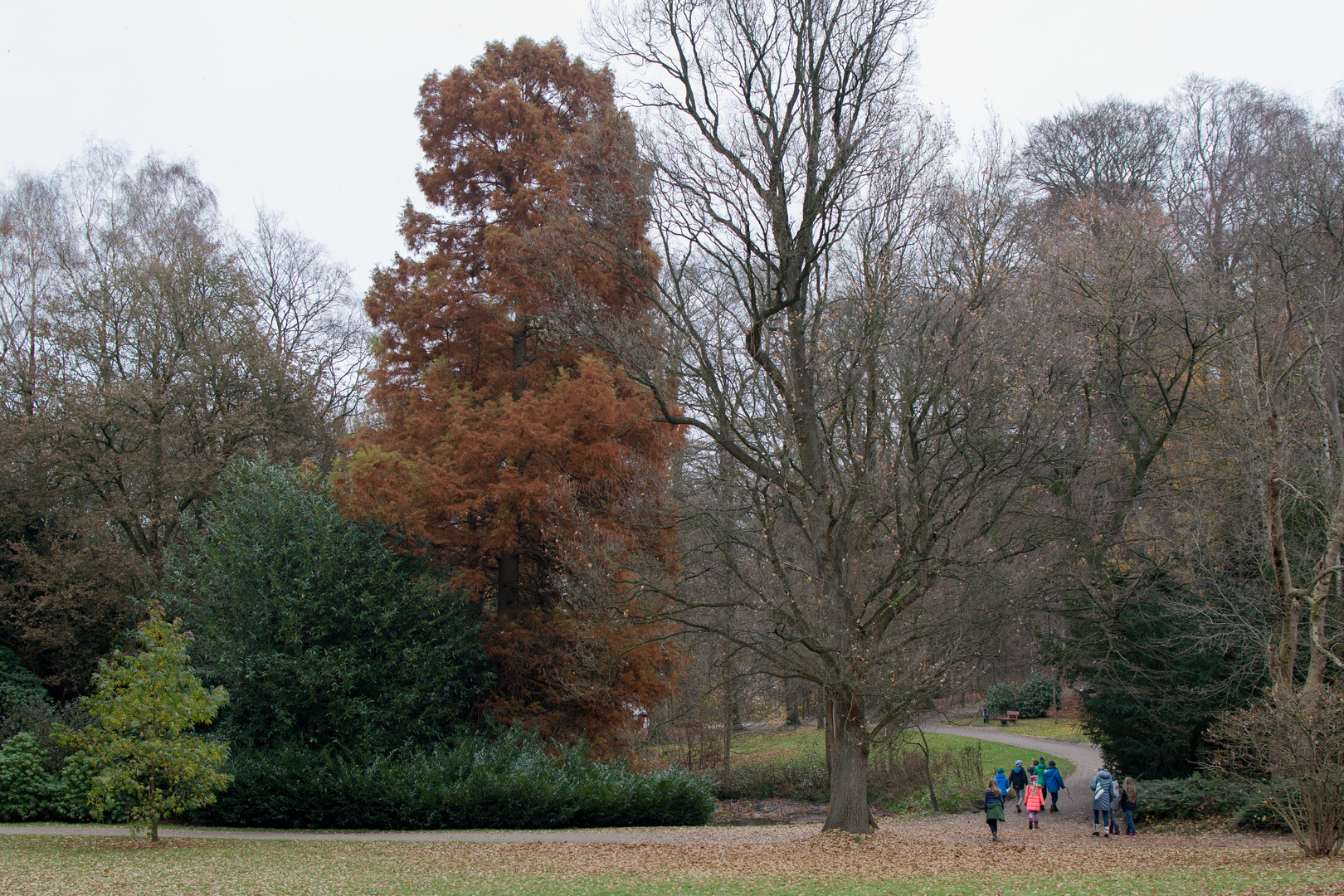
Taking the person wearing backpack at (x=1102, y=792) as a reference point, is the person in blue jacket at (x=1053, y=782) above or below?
below

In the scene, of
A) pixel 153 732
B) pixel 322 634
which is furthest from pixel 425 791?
pixel 153 732

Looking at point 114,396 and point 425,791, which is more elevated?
point 114,396

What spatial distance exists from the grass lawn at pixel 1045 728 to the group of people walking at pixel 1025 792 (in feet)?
30.0

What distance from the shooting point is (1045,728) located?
35.8 m

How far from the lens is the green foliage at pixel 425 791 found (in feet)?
50.5

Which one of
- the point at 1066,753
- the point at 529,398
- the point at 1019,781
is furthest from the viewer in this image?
the point at 1066,753

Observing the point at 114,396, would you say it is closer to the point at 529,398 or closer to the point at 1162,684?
the point at 529,398

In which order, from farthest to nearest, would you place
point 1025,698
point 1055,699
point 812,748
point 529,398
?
point 1025,698 → point 1055,699 → point 812,748 → point 529,398

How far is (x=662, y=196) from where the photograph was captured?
14953 millimetres

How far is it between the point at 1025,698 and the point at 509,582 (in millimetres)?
29543

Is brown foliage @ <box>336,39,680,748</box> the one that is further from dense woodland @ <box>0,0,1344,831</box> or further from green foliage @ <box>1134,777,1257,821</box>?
green foliage @ <box>1134,777,1257,821</box>

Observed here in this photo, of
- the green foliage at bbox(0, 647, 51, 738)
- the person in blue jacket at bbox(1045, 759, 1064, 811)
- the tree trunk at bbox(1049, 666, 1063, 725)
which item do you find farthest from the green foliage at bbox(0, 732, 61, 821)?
the tree trunk at bbox(1049, 666, 1063, 725)

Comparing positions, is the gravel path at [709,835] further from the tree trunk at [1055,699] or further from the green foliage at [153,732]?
the tree trunk at [1055,699]

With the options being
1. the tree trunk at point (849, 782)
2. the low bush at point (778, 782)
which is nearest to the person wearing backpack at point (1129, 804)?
the tree trunk at point (849, 782)
